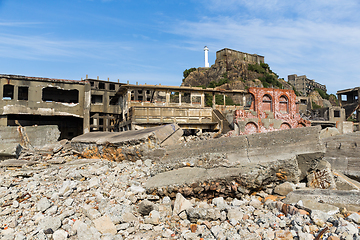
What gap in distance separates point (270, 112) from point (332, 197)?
46.0 feet

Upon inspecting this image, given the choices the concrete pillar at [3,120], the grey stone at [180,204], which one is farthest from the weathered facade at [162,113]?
the grey stone at [180,204]

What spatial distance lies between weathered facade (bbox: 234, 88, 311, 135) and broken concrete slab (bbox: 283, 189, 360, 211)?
11.9 metres

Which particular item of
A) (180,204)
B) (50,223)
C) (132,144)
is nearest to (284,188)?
(180,204)

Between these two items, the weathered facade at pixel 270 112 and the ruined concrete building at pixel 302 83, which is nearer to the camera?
the weathered facade at pixel 270 112

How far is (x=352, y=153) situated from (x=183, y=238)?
646cm

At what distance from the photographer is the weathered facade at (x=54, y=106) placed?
56.1ft

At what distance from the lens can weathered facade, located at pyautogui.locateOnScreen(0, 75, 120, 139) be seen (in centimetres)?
1711

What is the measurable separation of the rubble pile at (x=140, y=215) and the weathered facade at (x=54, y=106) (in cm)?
1452

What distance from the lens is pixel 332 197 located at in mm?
3625

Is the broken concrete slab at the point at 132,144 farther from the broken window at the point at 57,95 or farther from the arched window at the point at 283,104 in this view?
the broken window at the point at 57,95

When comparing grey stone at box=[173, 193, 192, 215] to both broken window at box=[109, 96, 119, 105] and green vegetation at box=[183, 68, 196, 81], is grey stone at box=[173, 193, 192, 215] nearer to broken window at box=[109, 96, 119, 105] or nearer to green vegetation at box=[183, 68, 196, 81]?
broken window at box=[109, 96, 119, 105]

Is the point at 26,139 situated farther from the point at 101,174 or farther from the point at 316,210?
the point at 316,210

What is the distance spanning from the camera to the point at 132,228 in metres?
3.50

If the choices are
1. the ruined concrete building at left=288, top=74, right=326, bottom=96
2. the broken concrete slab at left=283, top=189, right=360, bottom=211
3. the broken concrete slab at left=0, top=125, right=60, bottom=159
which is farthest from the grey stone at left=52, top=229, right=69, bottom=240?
the ruined concrete building at left=288, top=74, right=326, bottom=96
